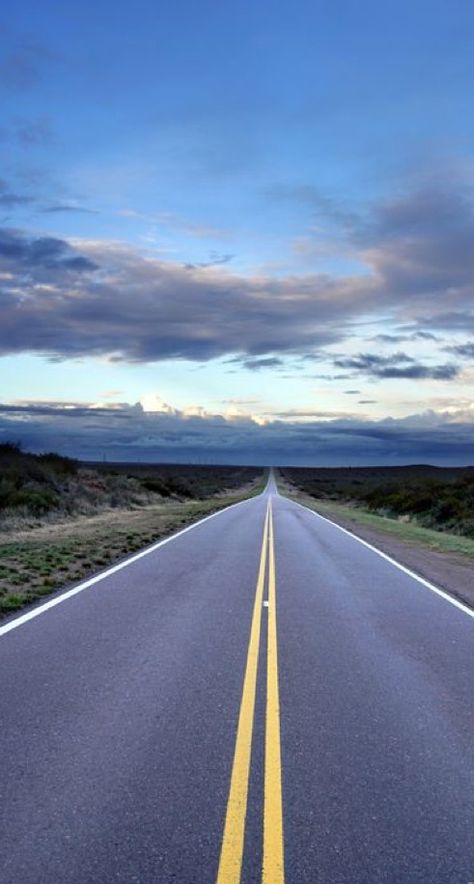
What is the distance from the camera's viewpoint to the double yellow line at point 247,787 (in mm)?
3953

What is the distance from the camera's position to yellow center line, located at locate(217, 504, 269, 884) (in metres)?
3.95

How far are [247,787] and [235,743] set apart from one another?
31.3 inches

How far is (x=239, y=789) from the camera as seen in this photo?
4.86m

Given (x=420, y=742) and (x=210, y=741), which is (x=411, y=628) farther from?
(x=210, y=741)

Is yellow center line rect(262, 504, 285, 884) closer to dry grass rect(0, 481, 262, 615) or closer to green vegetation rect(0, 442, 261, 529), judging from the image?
dry grass rect(0, 481, 262, 615)

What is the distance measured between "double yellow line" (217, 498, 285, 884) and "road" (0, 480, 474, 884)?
0.01 m

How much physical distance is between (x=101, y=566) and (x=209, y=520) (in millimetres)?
14338

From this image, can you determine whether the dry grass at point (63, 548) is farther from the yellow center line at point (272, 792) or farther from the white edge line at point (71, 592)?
the yellow center line at point (272, 792)

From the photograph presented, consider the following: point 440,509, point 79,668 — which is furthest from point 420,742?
point 440,509

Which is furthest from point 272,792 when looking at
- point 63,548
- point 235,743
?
point 63,548

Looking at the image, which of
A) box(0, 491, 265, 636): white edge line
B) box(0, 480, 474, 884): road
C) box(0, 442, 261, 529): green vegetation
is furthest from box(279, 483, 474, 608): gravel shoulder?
box(0, 442, 261, 529): green vegetation

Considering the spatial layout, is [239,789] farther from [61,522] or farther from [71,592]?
[61,522]

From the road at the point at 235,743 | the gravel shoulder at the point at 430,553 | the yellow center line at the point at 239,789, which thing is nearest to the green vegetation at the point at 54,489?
the gravel shoulder at the point at 430,553

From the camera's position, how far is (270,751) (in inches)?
219
